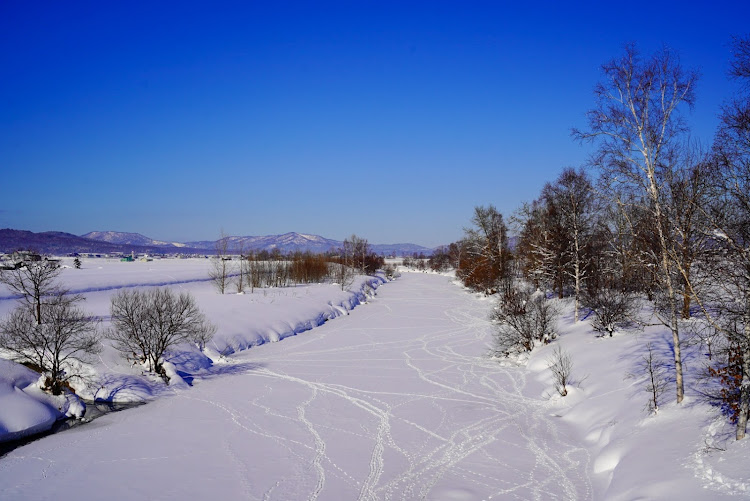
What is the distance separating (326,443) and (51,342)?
12.8 metres

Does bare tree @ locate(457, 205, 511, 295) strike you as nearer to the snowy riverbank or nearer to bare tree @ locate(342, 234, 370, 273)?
the snowy riverbank

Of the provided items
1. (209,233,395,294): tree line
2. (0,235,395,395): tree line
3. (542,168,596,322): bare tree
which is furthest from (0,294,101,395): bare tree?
(209,233,395,294): tree line

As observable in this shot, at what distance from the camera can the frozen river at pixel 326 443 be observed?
9461mm

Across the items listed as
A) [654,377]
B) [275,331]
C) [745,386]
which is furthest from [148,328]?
[745,386]

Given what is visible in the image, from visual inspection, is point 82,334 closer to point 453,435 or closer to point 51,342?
point 51,342

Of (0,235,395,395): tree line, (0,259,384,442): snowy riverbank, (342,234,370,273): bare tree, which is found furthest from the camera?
(342,234,370,273): bare tree

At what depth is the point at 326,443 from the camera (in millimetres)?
12055

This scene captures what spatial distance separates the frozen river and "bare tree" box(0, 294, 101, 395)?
3.75 m

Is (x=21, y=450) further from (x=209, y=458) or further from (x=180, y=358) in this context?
→ (x=180, y=358)

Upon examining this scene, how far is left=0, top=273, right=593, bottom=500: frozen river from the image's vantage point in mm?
9461

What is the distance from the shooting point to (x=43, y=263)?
24.1 metres

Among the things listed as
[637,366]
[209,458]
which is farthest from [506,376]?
[209,458]

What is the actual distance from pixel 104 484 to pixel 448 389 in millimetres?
11274

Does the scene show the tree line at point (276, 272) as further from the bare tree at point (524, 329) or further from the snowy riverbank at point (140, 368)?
the bare tree at point (524, 329)
